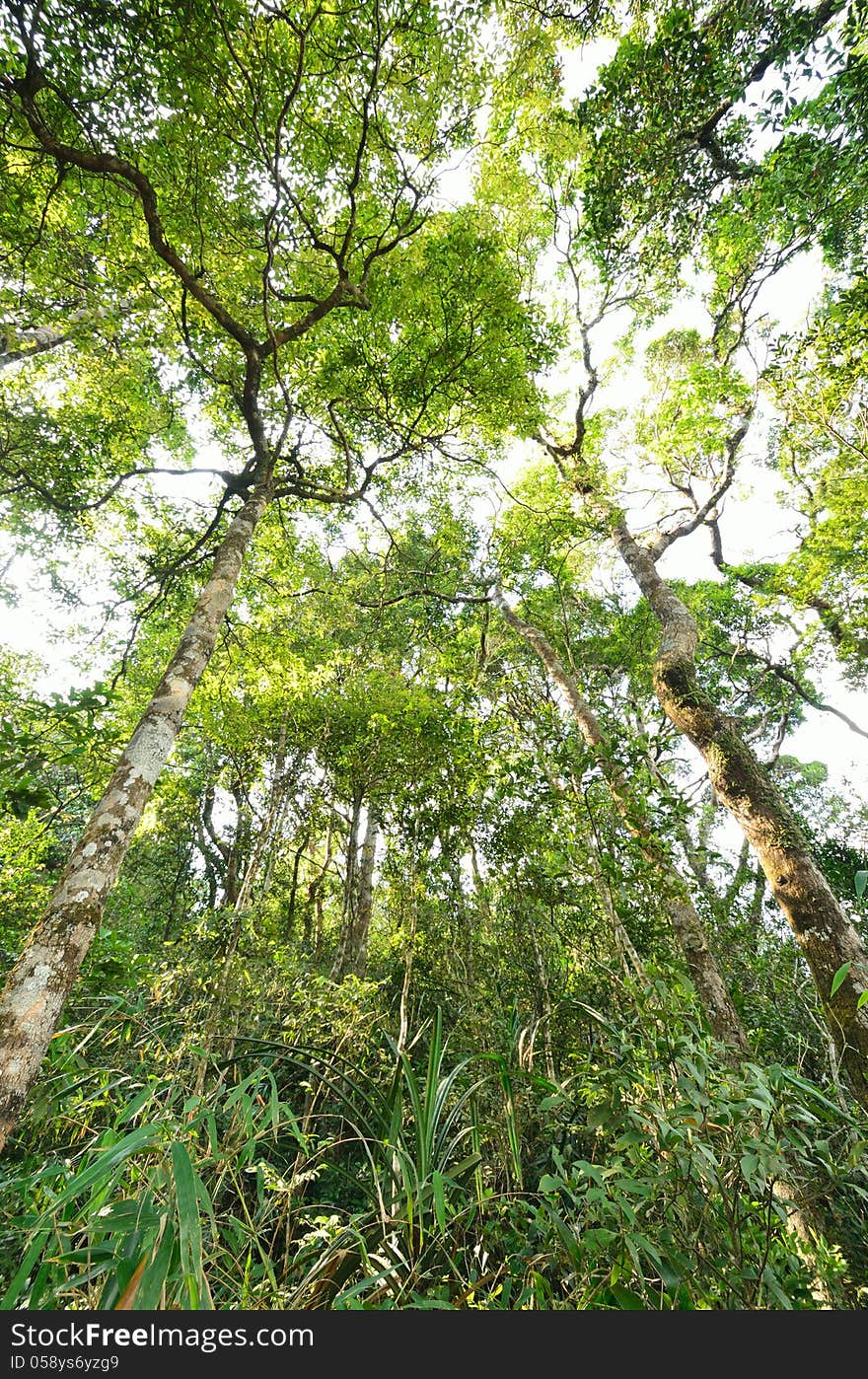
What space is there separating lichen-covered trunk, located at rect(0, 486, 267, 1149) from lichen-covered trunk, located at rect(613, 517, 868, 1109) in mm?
3379

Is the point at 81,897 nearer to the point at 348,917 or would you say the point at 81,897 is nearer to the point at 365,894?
the point at 348,917

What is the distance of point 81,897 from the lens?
93.7 inches

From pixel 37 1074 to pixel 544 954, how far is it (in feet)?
14.4

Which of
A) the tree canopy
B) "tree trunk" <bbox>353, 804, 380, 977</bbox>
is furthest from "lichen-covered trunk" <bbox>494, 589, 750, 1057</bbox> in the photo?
"tree trunk" <bbox>353, 804, 380, 977</bbox>

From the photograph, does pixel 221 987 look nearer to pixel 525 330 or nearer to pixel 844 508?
pixel 525 330

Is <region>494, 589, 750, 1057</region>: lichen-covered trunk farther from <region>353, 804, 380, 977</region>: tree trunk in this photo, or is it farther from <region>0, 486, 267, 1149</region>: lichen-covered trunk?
<region>353, 804, 380, 977</region>: tree trunk

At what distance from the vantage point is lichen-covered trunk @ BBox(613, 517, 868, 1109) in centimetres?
325

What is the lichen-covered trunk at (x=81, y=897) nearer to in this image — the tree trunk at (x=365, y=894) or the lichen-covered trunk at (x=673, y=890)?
the lichen-covered trunk at (x=673, y=890)

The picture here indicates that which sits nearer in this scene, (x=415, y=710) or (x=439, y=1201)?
(x=439, y=1201)

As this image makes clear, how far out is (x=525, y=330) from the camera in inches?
232

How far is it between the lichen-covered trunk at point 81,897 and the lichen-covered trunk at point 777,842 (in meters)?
3.38

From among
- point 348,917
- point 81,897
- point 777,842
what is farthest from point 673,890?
point 348,917

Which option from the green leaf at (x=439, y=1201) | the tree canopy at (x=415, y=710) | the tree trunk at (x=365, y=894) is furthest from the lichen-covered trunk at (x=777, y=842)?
the tree trunk at (x=365, y=894)

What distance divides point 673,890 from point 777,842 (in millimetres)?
2074
